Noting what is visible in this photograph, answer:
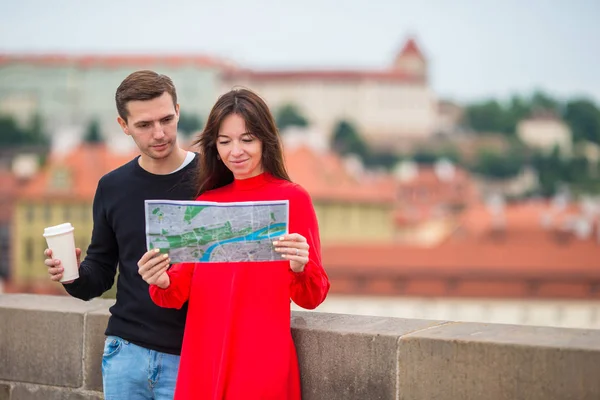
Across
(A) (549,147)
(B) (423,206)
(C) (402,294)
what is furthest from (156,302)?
(A) (549,147)

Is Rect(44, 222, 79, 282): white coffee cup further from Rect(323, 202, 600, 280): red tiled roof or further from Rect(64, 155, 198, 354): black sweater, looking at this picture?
Rect(323, 202, 600, 280): red tiled roof

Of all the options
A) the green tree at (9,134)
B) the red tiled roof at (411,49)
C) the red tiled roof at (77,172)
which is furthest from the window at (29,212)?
the red tiled roof at (411,49)

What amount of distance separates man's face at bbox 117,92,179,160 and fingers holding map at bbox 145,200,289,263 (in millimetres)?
312

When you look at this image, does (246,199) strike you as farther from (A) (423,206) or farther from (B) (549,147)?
(B) (549,147)

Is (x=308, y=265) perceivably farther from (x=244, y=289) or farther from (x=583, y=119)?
(x=583, y=119)

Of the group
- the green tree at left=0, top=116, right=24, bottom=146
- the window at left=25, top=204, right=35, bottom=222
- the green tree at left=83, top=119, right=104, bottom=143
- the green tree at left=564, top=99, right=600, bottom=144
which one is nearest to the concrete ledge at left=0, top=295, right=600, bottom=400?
the window at left=25, top=204, right=35, bottom=222

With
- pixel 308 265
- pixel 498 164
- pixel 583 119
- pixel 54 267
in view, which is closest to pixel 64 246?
pixel 54 267

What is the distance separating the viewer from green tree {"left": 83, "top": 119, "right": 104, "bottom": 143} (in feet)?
236

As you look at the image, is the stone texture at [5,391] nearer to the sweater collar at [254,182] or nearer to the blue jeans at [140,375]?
the blue jeans at [140,375]

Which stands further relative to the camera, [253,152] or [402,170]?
[402,170]

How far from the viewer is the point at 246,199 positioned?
209 cm

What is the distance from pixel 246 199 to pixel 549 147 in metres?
82.1

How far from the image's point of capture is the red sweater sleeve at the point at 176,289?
2055mm

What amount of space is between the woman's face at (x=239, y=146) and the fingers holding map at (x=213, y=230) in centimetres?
17
